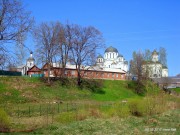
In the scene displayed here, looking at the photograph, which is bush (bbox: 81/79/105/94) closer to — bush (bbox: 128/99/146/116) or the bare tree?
the bare tree

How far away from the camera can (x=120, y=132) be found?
1384 cm

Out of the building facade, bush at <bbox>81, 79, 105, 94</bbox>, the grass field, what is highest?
the building facade

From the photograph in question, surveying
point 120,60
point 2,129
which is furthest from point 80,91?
point 120,60

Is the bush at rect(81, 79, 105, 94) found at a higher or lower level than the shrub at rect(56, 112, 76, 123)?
higher

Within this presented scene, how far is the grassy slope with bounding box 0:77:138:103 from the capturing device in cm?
3721

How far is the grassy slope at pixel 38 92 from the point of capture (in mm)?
37213

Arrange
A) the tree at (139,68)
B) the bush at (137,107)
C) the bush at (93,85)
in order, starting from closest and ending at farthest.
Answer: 1. the bush at (137,107)
2. the bush at (93,85)
3. the tree at (139,68)

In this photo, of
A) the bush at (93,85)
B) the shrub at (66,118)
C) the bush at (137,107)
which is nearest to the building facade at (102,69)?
the bush at (93,85)

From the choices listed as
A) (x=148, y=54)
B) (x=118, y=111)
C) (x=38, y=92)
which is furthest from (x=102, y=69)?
(x=118, y=111)

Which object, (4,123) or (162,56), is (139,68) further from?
(4,123)

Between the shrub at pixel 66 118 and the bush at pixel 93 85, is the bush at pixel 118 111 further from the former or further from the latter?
the bush at pixel 93 85

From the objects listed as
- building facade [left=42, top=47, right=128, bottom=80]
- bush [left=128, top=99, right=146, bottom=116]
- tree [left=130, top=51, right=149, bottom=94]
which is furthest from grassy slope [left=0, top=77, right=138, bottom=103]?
bush [left=128, top=99, right=146, bottom=116]

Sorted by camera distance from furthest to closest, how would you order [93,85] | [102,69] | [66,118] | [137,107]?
[102,69], [93,85], [137,107], [66,118]

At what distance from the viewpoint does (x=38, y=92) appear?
4056cm
